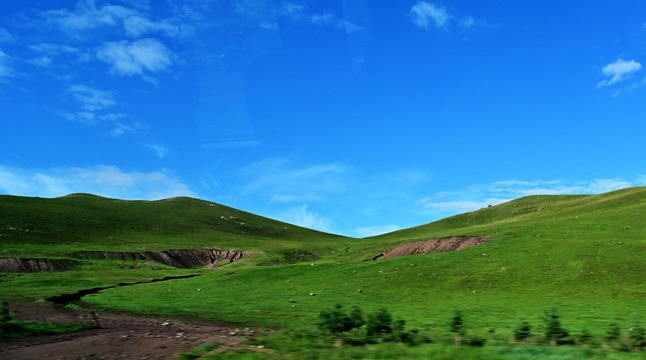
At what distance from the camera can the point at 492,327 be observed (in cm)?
1986

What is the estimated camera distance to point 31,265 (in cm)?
6256

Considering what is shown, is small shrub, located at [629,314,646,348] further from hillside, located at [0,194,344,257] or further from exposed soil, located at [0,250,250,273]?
hillside, located at [0,194,344,257]

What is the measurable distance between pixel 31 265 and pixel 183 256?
3066 centimetres

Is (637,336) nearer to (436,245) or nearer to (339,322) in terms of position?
(339,322)

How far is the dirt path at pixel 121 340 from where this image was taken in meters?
14.8

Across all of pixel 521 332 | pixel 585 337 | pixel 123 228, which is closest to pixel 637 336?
pixel 585 337

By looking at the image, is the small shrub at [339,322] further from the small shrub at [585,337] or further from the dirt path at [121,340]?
the small shrub at [585,337]

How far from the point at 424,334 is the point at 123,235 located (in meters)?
112

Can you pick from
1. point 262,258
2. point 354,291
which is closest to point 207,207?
point 262,258

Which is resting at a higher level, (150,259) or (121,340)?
(150,259)

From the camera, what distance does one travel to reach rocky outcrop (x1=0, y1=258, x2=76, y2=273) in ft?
200

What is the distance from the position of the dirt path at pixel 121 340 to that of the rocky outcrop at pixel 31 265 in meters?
45.7

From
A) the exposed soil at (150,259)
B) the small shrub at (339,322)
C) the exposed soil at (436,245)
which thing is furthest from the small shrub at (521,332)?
the exposed soil at (150,259)

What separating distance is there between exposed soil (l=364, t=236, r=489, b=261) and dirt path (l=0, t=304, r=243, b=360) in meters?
51.7
